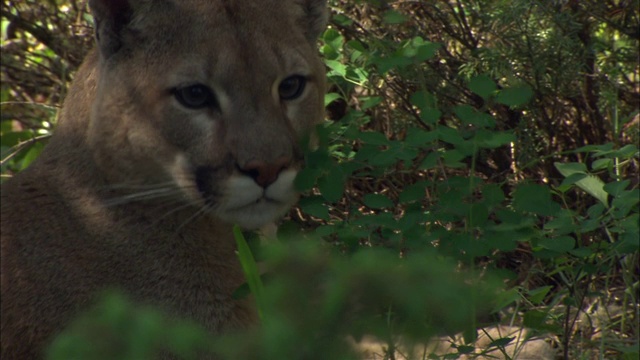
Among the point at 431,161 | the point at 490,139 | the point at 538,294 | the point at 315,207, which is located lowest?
the point at 538,294

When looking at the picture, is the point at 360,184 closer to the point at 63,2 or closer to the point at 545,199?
the point at 545,199

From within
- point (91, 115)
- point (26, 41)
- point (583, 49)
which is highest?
point (583, 49)

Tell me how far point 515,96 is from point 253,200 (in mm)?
919

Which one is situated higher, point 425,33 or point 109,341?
point 425,33

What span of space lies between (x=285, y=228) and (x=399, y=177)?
3.79ft

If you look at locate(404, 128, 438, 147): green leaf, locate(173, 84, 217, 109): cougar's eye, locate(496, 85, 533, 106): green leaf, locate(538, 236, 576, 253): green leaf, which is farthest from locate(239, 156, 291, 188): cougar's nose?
locate(538, 236, 576, 253): green leaf

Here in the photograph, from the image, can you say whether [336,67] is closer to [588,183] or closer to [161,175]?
[161,175]

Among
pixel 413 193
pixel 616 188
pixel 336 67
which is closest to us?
pixel 616 188

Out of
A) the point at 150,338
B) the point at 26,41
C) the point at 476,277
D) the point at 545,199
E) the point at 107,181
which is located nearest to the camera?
the point at 150,338

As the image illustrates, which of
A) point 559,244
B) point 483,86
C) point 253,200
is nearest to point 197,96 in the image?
point 253,200

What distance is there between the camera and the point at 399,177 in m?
4.55

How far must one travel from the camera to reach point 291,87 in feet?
11.3

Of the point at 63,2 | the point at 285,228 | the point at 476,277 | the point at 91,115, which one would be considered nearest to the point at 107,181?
the point at 91,115

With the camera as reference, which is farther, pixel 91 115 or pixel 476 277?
pixel 91 115
